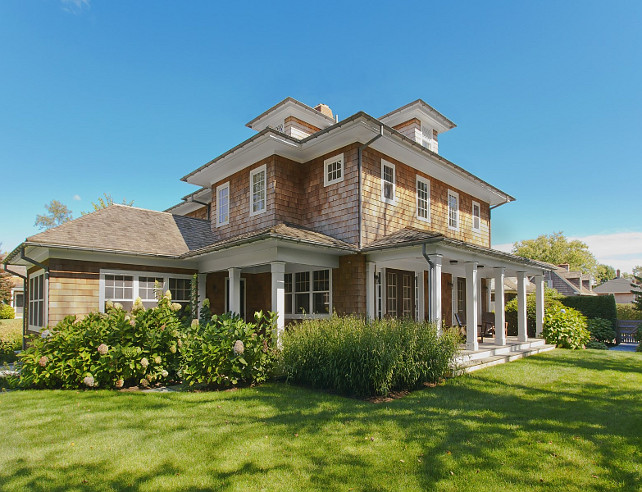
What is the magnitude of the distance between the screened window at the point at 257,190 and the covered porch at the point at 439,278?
407 cm

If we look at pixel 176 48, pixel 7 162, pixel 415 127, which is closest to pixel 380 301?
pixel 415 127

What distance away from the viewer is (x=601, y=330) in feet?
56.5

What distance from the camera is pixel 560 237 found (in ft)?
171

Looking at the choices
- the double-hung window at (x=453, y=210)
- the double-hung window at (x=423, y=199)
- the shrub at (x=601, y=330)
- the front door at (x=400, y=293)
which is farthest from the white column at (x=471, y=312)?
the shrub at (x=601, y=330)

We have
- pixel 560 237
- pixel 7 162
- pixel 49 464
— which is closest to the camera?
pixel 49 464

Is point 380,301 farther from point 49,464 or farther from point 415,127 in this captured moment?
point 49,464

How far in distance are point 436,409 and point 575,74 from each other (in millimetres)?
11015

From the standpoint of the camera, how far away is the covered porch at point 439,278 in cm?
912

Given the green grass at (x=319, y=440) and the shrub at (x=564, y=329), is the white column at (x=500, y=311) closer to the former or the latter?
the shrub at (x=564, y=329)

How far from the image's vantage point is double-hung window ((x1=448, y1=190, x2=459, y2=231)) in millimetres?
14188

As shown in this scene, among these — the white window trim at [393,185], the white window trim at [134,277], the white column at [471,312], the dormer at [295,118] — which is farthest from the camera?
the dormer at [295,118]

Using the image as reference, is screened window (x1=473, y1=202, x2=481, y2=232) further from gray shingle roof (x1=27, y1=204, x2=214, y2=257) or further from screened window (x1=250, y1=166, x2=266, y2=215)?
gray shingle roof (x1=27, y1=204, x2=214, y2=257)

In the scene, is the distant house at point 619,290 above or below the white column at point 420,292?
below

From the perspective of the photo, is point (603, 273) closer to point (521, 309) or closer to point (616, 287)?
point (616, 287)
